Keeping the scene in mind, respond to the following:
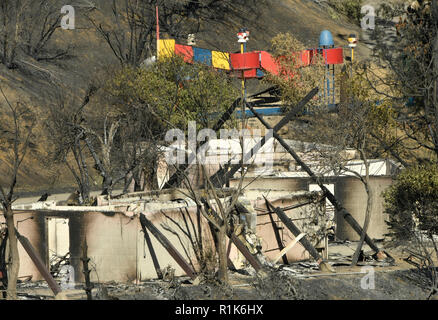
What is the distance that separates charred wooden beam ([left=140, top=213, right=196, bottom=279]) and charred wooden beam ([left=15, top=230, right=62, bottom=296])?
2.71 meters

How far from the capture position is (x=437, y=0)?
Answer: 105 feet

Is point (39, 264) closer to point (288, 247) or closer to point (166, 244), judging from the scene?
point (166, 244)

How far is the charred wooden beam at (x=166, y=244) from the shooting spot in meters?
20.4

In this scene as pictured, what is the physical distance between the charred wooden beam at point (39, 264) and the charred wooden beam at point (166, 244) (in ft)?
8.89

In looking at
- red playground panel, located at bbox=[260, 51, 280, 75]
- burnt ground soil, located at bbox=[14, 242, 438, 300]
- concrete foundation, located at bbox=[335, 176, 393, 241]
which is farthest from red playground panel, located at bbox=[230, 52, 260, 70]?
burnt ground soil, located at bbox=[14, 242, 438, 300]

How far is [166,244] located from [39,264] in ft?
10.7

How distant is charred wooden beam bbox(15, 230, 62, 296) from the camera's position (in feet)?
64.1

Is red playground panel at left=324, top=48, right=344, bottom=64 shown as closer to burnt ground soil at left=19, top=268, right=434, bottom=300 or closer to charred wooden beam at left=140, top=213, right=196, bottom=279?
burnt ground soil at left=19, top=268, right=434, bottom=300

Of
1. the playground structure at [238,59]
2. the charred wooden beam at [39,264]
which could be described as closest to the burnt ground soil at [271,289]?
the charred wooden beam at [39,264]

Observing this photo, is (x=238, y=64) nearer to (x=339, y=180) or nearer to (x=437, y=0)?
(x=437, y=0)

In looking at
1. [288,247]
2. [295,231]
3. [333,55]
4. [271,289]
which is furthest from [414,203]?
[333,55]

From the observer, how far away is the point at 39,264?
66.1 feet

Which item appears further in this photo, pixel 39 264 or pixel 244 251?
pixel 244 251
